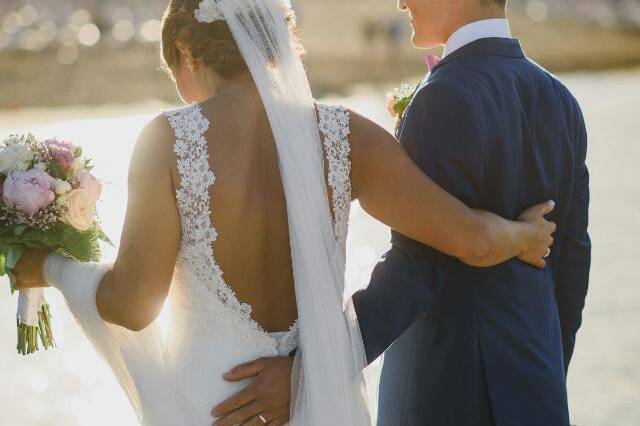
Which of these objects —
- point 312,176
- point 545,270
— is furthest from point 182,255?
point 545,270

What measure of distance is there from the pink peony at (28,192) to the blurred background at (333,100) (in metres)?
0.30

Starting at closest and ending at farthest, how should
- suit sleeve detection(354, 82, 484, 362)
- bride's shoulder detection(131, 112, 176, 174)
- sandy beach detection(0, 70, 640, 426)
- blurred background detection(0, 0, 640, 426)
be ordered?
bride's shoulder detection(131, 112, 176, 174) < suit sleeve detection(354, 82, 484, 362) < sandy beach detection(0, 70, 640, 426) < blurred background detection(0, 0, 640, 426)

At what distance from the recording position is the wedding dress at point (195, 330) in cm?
277

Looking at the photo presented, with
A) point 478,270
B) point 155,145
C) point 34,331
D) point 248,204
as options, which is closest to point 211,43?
point 155,145

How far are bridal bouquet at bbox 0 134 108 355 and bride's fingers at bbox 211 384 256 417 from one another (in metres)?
0.66

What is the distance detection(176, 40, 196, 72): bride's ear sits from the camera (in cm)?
279

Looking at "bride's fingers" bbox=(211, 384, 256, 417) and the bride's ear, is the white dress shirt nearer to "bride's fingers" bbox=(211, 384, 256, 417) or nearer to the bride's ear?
the bride's ear

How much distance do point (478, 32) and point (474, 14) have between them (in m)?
0.07

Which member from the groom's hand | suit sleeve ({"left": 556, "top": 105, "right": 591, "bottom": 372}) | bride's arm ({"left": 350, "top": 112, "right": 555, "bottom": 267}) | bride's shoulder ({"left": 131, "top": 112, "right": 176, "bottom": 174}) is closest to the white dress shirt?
suit sleeve ({"left": 556, "top": 105, "right": 591, "bottom": 372})

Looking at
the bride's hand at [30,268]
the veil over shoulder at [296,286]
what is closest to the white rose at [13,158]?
the bride's hand at [30,268]

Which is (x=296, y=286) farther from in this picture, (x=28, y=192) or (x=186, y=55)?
(x=28, y=192)

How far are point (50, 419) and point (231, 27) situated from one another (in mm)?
3984

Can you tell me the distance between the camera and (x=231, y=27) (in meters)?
2.75

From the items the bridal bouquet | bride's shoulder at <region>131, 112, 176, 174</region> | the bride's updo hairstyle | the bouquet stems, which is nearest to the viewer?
bride's shoulder at <region>131, 112, 176, 174</region>
